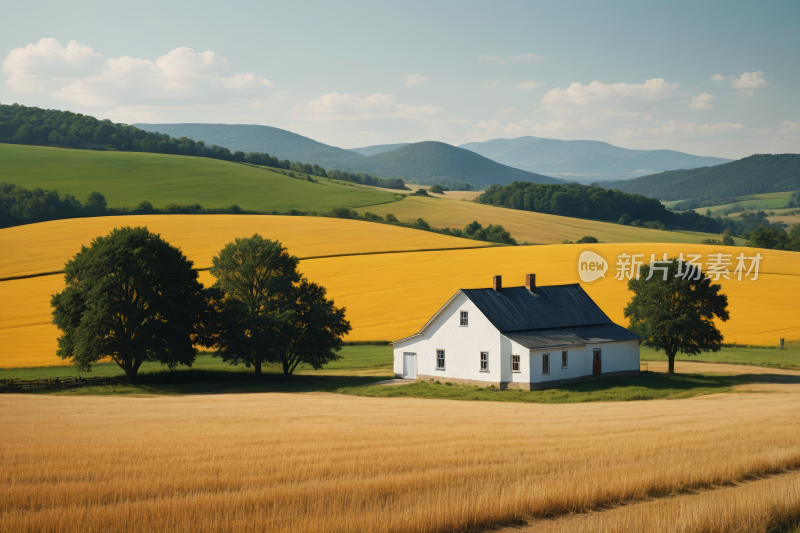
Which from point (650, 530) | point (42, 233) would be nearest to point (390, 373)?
point (650, 530)

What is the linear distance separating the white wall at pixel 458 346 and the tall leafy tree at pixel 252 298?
9084 mm

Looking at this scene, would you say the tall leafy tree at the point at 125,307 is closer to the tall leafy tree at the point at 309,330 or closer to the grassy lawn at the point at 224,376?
the grassy lawn at the point at 224,376

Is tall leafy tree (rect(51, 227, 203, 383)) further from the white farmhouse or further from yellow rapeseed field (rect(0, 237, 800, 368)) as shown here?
the white farmhouse

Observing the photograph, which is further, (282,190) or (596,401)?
(282,190)

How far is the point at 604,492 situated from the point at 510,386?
100 ft

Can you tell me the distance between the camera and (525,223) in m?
128

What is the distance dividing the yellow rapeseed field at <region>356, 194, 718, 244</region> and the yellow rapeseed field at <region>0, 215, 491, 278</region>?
19.9m

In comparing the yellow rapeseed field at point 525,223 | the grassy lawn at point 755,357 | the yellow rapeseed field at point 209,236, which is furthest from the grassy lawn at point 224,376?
the yellow rapeseed field at point 525,223

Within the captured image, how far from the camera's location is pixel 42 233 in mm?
88438

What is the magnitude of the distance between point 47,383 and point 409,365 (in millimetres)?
22725

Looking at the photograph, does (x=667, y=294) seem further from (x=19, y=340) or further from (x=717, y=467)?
(x=19, y=340)

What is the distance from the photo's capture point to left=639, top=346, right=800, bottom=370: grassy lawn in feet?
156

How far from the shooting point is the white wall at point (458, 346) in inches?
1670

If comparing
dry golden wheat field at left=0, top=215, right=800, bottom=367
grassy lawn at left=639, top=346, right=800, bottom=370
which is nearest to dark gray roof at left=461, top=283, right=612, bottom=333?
grassy lawn at left=639, top=346, right=800, bottom=370
